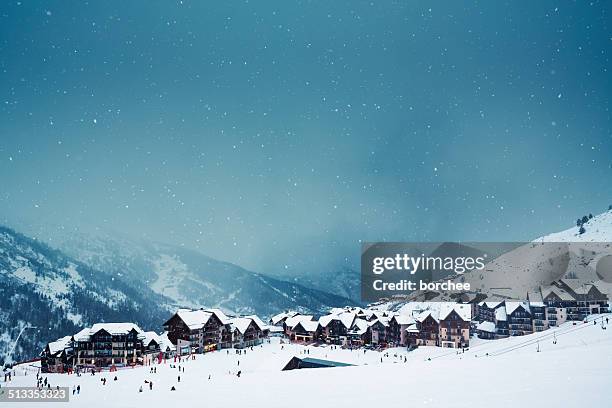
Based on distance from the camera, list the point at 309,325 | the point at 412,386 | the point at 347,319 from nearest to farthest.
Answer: the point at 412,386 < the point at 347,319 < the point at 309,325

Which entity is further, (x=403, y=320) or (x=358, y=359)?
(x=403, y=320)

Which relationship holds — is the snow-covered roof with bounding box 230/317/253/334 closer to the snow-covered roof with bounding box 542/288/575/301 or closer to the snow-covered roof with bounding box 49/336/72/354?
the snow-covered roof with bounding box 49/336/72/354

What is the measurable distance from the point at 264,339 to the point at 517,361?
257 feet

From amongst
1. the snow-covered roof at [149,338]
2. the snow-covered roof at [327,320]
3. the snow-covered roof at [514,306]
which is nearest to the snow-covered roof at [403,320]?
the snow-covered roof at [327,320]

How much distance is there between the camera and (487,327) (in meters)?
90.4

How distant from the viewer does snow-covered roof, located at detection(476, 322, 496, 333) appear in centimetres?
8924

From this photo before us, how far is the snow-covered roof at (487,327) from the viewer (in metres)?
89.2

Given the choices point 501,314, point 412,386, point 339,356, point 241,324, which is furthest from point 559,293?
point 412,386

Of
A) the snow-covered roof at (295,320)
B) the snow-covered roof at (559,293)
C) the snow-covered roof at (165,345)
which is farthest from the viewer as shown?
the snow-covered roof at (295,320)

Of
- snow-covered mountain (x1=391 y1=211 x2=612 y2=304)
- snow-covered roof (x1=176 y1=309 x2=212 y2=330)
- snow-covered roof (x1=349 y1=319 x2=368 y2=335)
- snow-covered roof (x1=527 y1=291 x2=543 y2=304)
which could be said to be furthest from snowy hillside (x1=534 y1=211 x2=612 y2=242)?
snow-covered roof (x1=176 y1=309 x2=212 y2=330)

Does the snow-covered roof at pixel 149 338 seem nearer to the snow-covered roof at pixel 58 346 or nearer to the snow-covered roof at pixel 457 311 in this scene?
the snow-covered roof at pixel 58 346

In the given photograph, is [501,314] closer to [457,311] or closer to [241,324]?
[457,311]

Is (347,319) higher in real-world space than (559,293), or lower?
lower

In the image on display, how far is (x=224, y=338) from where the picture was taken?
92.1 metres
